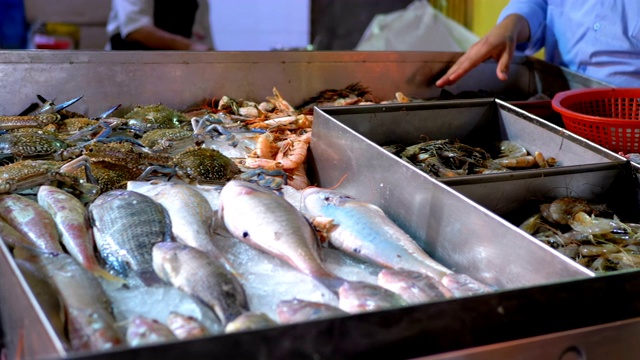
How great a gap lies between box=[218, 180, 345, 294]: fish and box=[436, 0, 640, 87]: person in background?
220 cm

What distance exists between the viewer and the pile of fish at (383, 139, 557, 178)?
2.89 metres

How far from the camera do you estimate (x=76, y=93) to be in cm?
344

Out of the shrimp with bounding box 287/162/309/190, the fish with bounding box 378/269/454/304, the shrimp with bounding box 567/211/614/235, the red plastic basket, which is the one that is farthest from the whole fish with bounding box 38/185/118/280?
the red plastic basket

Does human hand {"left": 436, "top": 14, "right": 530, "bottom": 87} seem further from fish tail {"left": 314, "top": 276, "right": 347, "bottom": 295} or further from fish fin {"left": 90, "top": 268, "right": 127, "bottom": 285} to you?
fish fin {"left": 90, "top": 268, "right": 127, "bottom": 285}

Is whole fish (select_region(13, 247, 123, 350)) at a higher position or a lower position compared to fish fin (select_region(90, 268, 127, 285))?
higher

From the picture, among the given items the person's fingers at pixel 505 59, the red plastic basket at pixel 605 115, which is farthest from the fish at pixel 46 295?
the person's fingers at pixel 505 59

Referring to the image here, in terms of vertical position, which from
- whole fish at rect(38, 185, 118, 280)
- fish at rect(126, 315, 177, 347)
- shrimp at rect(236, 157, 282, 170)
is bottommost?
shrimp at rect(236, 157, 282, 170)

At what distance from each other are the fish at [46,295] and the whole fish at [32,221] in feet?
0.64

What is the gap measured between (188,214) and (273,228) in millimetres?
282

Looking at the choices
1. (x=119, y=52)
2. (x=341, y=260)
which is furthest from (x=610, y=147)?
(x=119, y=52)

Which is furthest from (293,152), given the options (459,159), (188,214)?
(188,214)

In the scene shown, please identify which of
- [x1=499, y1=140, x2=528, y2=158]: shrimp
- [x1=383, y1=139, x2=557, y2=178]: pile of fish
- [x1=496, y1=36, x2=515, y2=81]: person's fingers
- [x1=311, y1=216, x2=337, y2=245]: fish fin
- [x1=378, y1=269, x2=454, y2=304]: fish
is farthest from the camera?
[x1=496, y1=36, x2=515, y2=81]: person's fingers

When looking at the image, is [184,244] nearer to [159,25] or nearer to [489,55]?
[489,55]

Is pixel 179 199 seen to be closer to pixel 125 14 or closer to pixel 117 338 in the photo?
pixel 117 338
